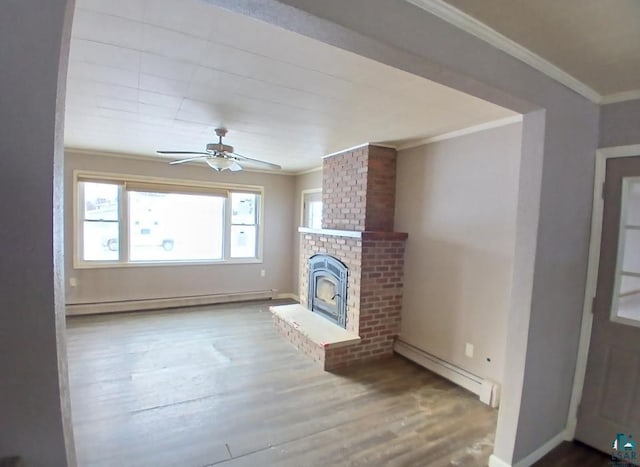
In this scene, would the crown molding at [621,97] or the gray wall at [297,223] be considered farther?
the gray wall at [297,223]

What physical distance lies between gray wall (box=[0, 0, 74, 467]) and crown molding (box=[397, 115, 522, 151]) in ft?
9.89

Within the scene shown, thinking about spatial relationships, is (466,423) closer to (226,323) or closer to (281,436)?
(281,436)

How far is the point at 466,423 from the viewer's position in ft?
8.36

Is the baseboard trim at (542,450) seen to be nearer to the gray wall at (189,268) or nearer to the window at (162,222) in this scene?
the gray wall at (189,268)

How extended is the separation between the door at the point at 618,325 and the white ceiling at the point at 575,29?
2.51 feet

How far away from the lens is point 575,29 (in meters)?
1.42

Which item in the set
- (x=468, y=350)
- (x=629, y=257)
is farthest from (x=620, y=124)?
(x=468, y=350)

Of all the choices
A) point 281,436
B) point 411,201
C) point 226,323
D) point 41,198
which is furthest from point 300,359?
point 41,198

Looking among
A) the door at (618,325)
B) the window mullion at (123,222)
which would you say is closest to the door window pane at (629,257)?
the door at (618,325)

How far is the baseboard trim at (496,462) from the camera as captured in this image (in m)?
2.00

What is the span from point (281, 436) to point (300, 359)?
50.5 inches

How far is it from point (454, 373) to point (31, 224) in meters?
3.48

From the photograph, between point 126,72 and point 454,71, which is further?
point 126,72

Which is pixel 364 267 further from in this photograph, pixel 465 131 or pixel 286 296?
pixel 286 296
